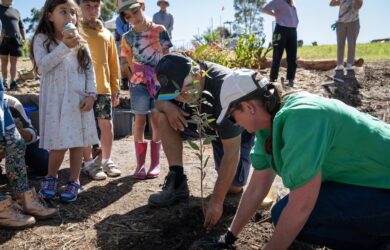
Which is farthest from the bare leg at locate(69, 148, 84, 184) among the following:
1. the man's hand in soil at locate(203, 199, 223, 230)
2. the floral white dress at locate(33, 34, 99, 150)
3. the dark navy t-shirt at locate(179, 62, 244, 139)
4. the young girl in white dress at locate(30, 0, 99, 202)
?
the man's hand in soil at locate(203, 199, 223, 230)

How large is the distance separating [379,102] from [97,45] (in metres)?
4.58

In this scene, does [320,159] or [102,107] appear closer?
[320,159]

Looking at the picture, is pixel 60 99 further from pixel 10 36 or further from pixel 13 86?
pixel 10 36

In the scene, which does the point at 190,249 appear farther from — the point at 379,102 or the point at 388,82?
the point at 388,82

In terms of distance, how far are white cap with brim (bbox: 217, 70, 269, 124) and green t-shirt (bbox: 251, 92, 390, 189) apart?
157 millimetres

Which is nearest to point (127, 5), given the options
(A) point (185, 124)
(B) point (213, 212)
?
(A) point (185, 124)

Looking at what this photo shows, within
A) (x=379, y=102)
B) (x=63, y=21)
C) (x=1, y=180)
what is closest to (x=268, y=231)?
(x=63, y=21)

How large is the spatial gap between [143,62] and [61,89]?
0.87 metres

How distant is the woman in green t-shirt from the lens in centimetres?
165

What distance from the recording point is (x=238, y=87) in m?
1.82

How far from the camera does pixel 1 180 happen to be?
3.70 meters

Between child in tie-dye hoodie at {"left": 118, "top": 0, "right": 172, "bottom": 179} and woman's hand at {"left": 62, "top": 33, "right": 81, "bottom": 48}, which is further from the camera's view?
child in tie-dye hoodie at {"left": 118, "top": 0, "right": 172, "bottom": 179}

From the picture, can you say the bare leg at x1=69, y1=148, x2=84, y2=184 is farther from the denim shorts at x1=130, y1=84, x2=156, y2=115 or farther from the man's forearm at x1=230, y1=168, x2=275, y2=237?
the man's forearm at x1=230, y1=168, x2=275, y2=237

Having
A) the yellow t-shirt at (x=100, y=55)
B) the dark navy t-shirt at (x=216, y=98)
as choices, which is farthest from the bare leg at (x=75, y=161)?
the dark navy t-shirt at (x=216, y=98)
